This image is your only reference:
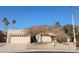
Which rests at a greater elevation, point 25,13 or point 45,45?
point 25,13

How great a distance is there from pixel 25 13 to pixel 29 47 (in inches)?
21.2

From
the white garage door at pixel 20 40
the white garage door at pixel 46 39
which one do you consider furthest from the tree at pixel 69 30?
the white garage door at pixel 20 40

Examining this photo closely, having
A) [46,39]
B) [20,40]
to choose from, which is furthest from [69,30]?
[20,40]

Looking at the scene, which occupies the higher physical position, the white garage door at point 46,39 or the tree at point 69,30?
the tree at point 69,30

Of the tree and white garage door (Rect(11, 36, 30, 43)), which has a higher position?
the tree

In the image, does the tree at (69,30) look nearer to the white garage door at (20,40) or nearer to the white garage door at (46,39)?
the white garage door at (46,39)

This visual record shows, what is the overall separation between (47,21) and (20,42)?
535mm

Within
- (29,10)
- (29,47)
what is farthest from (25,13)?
(29,47)

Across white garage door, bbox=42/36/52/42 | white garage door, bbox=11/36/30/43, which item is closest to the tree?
white garage door, bbox=42/36/52/42

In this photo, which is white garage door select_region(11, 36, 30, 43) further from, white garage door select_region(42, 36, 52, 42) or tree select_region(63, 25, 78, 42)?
tree select_region(63, 25, 78, 42)

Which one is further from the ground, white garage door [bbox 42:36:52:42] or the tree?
the tree
